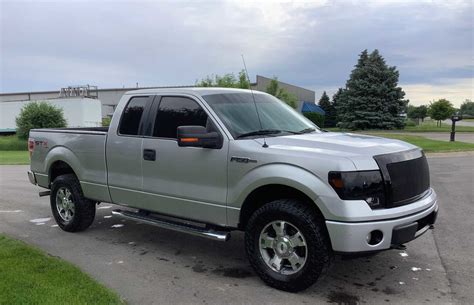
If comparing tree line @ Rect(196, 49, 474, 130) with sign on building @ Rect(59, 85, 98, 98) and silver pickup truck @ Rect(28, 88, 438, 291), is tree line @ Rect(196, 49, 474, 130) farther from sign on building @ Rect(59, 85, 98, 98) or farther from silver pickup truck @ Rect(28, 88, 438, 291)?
silver pickup truck @ Rect(28, 88, 438, 291)

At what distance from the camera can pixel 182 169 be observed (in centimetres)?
525

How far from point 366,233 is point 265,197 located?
3.97 ft

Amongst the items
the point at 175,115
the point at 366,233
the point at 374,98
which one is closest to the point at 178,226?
the point at 175,115

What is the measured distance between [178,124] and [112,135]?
3.76ft

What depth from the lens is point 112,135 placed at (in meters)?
6.13

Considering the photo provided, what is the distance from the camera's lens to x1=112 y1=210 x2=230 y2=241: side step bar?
16.2 ft

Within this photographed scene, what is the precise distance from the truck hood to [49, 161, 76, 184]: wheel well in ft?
11.9

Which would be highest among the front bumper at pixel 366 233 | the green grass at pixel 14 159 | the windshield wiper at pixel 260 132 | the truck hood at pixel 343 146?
the windshield wiper at pixel 260 132

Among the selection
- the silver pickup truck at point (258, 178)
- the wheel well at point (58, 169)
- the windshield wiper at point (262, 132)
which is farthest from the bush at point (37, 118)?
the windshield wiper at point (262, 132)

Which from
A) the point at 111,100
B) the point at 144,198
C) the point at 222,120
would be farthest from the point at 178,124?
the point at 111,100

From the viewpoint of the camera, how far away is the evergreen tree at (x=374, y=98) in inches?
1479

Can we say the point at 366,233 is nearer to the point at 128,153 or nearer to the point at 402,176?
the point at 402,176

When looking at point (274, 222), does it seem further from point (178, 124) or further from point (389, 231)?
point (178, 124)

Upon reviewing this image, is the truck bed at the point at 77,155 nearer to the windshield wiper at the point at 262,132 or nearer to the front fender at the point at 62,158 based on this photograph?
the front fender at the point at 62,158
